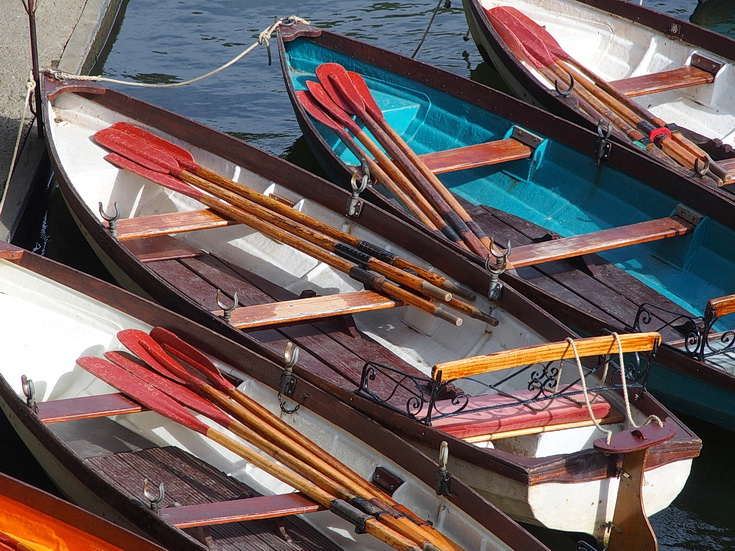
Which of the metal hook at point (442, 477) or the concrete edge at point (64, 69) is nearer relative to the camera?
the metal hook at point (442, 477)

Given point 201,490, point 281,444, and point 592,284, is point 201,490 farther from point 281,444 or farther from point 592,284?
point 592,284

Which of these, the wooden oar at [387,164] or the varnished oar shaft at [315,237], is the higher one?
the wooden oar at [387,164]

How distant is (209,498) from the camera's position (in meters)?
5.51

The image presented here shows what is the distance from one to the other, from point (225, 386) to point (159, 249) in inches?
87.8

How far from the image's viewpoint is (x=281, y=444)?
5438mm

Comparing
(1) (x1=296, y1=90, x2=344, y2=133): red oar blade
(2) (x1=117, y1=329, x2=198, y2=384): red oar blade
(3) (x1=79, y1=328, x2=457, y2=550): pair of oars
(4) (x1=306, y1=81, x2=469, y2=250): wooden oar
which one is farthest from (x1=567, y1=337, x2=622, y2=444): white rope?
(1) (x1=296, y1=90, x2=344, y2=133): red oar blade

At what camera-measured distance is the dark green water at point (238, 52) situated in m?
11.0

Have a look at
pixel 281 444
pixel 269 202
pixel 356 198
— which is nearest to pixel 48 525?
pixel 281 444

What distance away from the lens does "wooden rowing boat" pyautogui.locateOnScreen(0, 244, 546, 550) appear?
496 cm

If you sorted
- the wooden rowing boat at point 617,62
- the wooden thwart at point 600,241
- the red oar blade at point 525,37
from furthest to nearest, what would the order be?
the red oar blade at point 525,37
the wooden rowing boat at point 617,62
the wooden thwart at point 600,241

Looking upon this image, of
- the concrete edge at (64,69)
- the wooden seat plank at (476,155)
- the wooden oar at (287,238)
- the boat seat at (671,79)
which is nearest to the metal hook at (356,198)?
the wooden oar at (287,238)

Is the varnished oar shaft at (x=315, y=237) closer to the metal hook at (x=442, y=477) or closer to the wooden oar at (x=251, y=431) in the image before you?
the wooden oar at (x=251, y=431)

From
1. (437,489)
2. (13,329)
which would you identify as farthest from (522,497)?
(13,329)

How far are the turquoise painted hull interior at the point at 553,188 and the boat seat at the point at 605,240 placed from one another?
17cm
